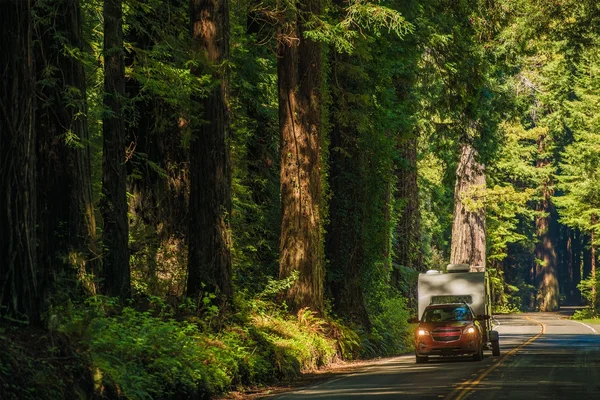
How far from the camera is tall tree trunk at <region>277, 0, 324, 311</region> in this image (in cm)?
2891

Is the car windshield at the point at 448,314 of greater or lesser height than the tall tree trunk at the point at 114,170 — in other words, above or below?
below

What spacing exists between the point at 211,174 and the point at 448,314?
10172 mm

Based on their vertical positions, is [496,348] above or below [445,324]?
below

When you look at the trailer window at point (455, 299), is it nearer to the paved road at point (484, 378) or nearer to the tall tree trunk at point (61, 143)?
the paved road at point (484, 378)

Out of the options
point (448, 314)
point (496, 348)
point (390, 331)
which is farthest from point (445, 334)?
point (390, 331)

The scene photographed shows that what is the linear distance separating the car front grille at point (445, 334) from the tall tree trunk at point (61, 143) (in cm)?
1382

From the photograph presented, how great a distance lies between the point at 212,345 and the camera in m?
20.4

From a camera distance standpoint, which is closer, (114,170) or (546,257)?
(114,170)

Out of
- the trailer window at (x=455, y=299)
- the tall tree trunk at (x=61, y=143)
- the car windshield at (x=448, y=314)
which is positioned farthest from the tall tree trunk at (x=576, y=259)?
the tall tree trunk at (x=61, y=143)

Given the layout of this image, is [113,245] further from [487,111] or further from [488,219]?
[488,219]

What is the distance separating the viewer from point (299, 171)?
95.9 ft

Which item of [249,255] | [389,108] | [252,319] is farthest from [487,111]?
[252,319]

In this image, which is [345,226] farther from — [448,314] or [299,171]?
[299,171]

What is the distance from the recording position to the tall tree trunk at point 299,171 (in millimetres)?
28906
